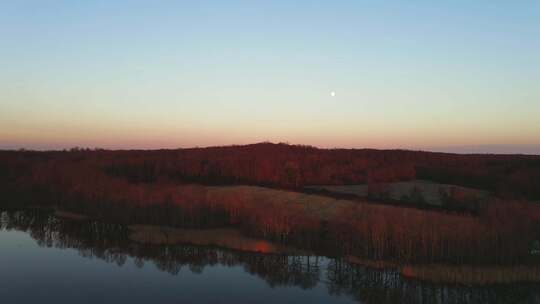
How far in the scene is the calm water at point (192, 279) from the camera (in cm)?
1103

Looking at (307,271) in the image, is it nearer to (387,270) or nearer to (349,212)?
(387,270)

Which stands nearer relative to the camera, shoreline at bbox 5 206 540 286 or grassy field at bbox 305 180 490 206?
shoreline at bbox 5 206 540 286

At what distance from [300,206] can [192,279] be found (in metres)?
7.22

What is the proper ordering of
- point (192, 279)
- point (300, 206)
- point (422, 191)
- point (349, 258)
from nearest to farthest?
point (192, 279)
point (349, 258)
point (300, 206)
point (422, 191)

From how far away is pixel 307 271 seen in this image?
12727 mm

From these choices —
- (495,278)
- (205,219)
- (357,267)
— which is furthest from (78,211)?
(495,278)

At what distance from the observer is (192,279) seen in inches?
497

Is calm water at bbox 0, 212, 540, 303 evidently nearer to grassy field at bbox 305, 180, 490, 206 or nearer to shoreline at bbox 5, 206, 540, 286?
shoreline at bbox 5, 206, 540, 286

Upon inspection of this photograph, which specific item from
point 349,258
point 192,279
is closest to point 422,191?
point 349,258

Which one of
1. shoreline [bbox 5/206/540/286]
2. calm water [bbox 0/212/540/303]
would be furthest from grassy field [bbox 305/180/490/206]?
calm water [bbox 0/212/540/303]

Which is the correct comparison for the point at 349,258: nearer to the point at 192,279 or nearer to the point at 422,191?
the point at 192,279

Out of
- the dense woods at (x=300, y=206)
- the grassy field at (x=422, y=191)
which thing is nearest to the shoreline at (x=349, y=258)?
the dense woods at (x=300, y=206)

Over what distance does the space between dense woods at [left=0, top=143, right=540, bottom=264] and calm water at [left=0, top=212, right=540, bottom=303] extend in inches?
47.2

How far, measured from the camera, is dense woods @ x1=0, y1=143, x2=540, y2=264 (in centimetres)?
1273
